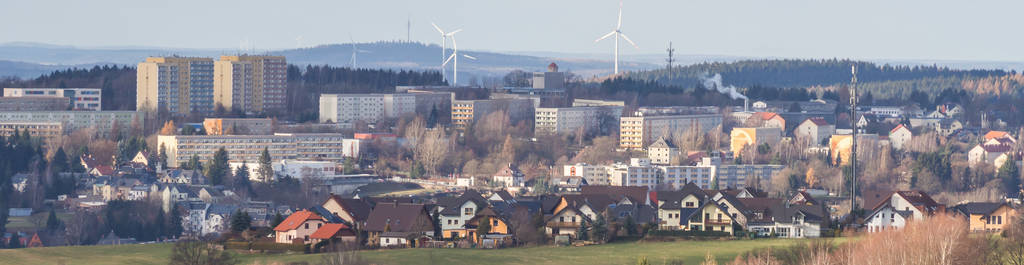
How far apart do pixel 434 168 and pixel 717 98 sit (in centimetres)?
4068

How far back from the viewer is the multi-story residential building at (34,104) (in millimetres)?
100938

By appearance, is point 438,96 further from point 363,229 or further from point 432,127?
point 363,229

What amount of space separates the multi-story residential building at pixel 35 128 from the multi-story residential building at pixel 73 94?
992 cm

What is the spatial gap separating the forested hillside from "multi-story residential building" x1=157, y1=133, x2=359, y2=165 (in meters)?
59.8

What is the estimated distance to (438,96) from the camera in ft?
374

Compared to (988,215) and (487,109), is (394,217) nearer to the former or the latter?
(988,215)

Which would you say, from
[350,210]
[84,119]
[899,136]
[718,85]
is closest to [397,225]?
[350,210]

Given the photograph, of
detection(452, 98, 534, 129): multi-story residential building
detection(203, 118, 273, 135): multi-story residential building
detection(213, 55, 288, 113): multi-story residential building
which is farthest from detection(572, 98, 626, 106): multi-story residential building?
detection(203, 118, 273, 135): multi-story residential building

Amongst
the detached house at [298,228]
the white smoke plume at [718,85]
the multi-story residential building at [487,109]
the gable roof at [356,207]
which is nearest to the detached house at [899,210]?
the gable roof at [356,207]

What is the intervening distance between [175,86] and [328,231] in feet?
213

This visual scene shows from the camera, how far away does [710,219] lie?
48188 millimetres

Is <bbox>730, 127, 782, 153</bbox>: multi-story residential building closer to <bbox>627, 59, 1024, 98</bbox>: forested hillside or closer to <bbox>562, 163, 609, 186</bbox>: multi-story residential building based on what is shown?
<bbox>562, 163, 609, 186</bbox>: multi-story residential building

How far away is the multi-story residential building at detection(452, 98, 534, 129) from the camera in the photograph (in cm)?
10681

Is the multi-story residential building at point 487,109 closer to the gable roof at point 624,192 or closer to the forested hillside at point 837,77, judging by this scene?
the forested hillside at point 837,77
